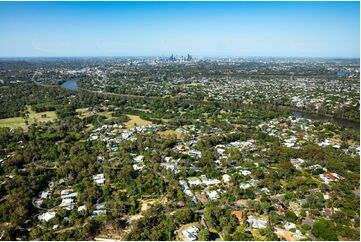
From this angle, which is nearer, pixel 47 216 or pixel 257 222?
pixel 257 222

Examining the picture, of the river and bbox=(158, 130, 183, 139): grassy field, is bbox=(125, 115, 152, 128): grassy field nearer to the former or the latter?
bbox=(158, 130, 183, 139): grassy field

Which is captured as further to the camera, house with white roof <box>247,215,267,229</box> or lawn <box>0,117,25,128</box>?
lawn <box>0,117,25,128</box>

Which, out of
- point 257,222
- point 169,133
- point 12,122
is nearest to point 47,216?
point 257,222

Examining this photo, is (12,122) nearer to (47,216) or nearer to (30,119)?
(30,119)

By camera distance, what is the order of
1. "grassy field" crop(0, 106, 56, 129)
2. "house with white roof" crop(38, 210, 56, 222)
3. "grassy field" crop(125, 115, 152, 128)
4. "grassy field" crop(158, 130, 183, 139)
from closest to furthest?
"house with white roof" crop(38, 210, 56, 222) → "grassy field" crop(158, 130, 183, 139) → "grassy field" crop(125, 115, 152, 128) → "grassy field" crop(0, 106, 56, 129)

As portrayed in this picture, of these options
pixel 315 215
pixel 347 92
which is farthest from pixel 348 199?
pixel 347 92

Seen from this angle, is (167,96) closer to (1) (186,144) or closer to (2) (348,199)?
→ (1) (186,144)

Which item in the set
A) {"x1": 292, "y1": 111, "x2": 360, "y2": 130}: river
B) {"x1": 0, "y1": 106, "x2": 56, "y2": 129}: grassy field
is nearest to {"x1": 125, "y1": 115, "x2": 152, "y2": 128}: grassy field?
{"x1": 0, "y1": 106, "x2": 56, "y2": 129}: grassy field

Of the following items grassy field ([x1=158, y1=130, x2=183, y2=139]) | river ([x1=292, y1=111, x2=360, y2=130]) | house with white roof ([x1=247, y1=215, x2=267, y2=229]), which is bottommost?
river ([x1=292, y1=111, x2=360, y2=130])
